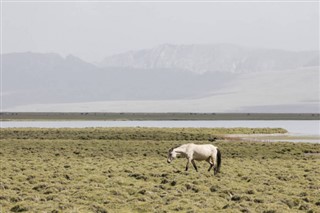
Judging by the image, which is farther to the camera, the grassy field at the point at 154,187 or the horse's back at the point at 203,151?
the horse's back at the point at 203,151

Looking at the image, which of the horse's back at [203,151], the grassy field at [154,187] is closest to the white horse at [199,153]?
the horse's back at [203,151]

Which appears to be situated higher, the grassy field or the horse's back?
the horse's back

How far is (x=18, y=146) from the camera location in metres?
51.7

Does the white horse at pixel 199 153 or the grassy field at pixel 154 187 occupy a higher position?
the white horse at pixel 199 153

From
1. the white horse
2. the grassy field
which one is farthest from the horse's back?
the grassy field

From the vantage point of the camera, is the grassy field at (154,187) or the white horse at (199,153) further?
the white horse at (199,153)

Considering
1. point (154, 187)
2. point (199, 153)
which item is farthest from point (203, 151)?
point (154, 187)

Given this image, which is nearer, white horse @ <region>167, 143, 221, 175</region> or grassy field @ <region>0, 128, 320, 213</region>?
grassy field @ <region>0, 128, 320, 213</region>

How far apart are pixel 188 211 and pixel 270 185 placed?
7.54 metres

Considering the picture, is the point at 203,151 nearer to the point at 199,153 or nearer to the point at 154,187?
the point at 199,153

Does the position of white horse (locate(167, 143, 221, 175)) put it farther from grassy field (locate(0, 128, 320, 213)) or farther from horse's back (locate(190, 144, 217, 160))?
grassy field (locate(0, 128, 320, 213))

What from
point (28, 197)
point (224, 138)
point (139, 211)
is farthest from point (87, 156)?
point (224, 138)

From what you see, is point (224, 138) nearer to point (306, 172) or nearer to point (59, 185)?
point (306, 172)

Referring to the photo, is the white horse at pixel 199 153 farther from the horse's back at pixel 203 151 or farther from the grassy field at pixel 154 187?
the grassy field at pixel 154 187
